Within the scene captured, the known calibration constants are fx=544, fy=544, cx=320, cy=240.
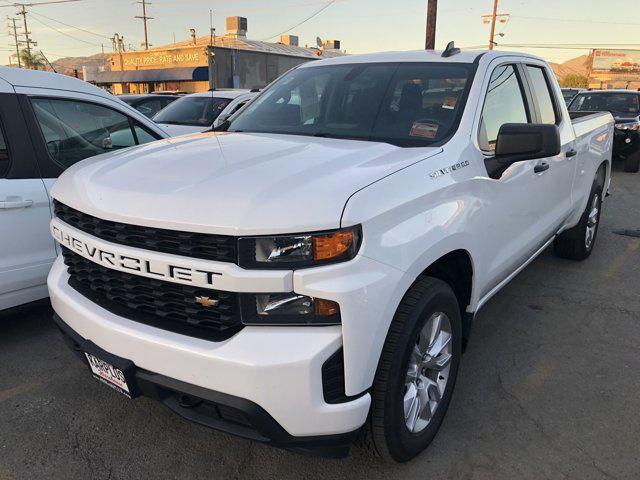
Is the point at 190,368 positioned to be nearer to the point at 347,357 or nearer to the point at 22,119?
the point at 347,357

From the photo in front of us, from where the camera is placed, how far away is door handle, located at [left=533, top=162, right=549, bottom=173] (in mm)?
3462

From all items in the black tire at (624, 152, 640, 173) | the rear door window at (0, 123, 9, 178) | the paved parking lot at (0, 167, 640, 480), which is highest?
the rear door window at (0, 123, 9, 178)

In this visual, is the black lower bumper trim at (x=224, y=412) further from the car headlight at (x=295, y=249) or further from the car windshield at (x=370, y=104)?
the car windshield at (x=370, y=104)

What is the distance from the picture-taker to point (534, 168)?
11.3ft

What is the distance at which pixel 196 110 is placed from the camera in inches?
381

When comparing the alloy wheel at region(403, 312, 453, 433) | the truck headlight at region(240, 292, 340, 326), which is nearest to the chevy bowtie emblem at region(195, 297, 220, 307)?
the truck headlight at region(240, 292, 340, 326)

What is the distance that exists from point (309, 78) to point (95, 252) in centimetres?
207

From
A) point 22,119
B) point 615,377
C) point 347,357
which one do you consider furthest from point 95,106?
point 615,377

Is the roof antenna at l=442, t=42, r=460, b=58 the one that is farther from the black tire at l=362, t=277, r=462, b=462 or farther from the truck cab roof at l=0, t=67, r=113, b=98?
the truck cab roof at l=0, t=67, r=113, b=98

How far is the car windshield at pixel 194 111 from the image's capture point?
30.7 feet

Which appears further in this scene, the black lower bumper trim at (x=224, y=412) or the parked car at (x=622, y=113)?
the parked car at (x=622, y=113)

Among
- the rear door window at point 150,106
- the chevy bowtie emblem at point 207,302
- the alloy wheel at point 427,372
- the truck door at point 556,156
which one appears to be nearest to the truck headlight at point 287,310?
the chevy bowtie emblem at point 207,302

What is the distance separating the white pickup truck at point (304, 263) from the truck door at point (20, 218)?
0.79 metres

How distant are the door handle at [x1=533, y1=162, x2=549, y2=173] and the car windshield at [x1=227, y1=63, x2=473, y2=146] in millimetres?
781
